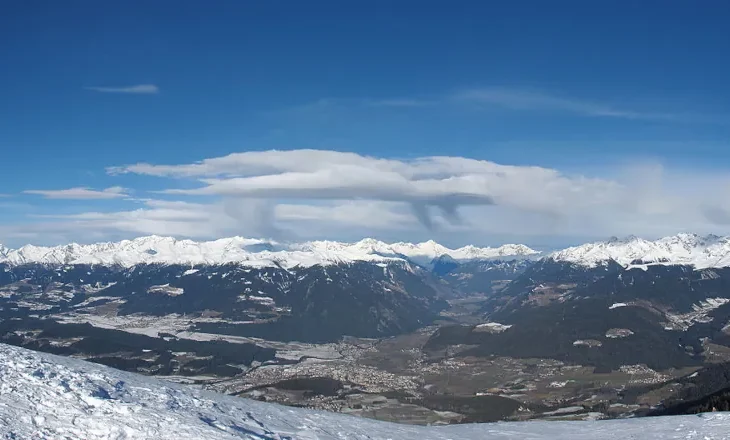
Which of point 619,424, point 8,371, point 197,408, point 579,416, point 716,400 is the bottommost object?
point 579,416

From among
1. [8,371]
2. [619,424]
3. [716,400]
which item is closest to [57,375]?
[8,371]

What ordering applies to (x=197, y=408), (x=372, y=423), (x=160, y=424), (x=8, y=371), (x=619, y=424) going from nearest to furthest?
1. (x=160, y=424)
2. (x=8, y=371)
3. (x=197, y=408)
4. (x=372, y=423)
5. (x=619, y=424)

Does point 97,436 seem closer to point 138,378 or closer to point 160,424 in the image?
point 160,424

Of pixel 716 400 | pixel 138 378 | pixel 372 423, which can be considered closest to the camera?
pixel 138 378

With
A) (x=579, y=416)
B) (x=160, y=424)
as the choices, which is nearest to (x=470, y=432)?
(x=160, y=424)

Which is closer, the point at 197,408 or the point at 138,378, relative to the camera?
the point at 197,408

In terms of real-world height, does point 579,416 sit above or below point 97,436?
below

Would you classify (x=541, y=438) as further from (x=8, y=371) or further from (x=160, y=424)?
(x=8, y=371)
